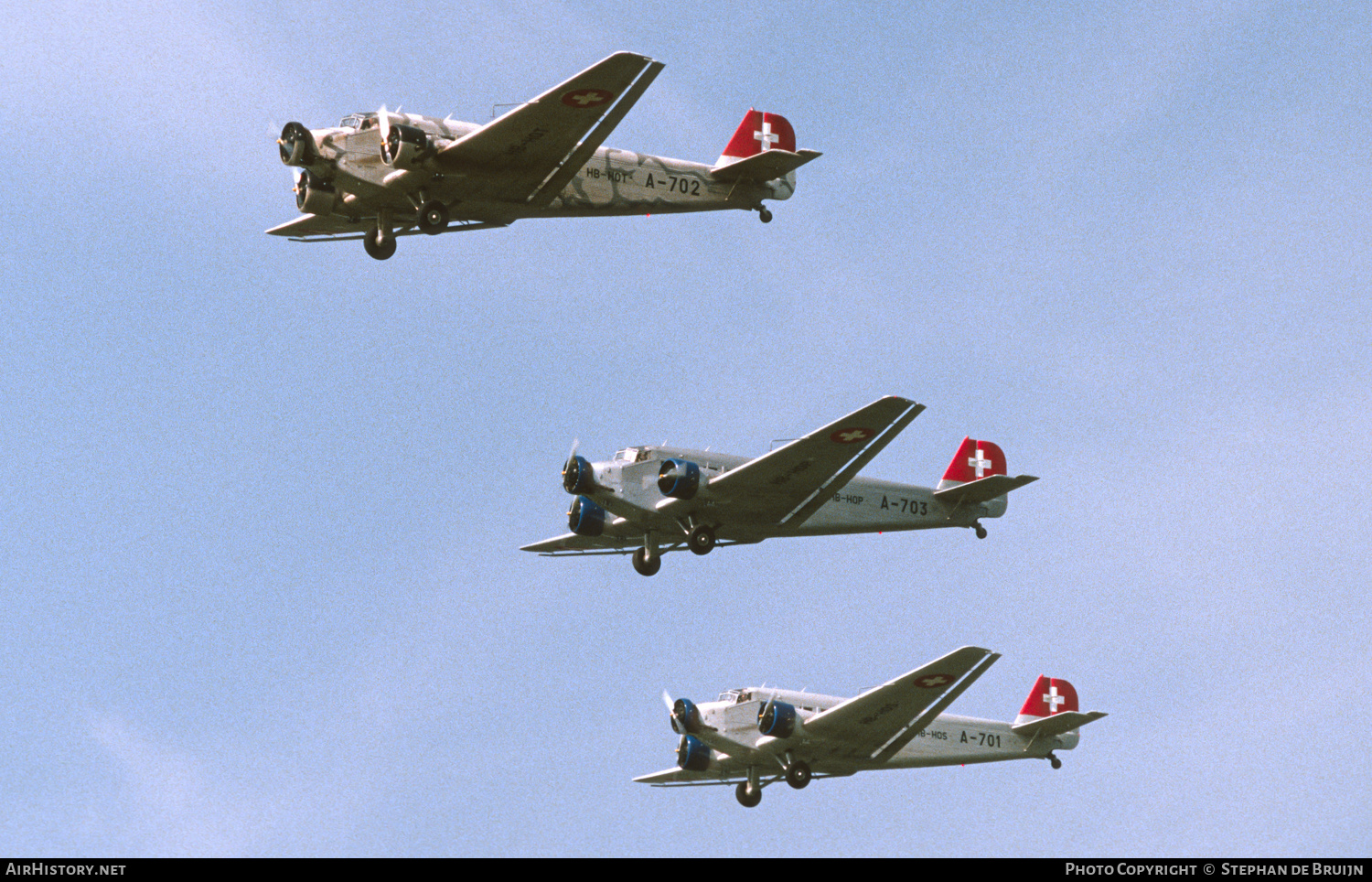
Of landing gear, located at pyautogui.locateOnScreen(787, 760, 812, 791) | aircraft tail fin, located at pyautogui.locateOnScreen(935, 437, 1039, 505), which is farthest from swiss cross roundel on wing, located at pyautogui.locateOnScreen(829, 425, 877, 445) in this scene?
landing gear, located at pyautogui.locateOnScreen(787, 760, 812, 791)

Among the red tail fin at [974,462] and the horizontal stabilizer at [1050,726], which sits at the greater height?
the red tail fin at [974,462]

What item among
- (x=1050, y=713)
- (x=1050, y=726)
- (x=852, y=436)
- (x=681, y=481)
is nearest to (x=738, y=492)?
(x=681, y=481)

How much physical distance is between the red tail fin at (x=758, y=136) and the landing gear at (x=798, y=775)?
55.2ft

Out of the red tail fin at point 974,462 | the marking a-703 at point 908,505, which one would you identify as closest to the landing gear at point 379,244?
the marking a-703 at point 908,505

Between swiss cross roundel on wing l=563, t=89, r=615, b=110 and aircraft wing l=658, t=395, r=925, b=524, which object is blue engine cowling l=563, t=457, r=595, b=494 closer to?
aircraft wing l=658, t=395, r=925, b=524

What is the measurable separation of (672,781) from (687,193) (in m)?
18.9

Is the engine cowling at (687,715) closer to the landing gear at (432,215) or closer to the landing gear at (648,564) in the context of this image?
the landing gear at (648,564)

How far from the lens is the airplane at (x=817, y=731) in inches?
1922

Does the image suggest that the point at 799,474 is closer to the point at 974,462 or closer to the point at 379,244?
the point at 379,244

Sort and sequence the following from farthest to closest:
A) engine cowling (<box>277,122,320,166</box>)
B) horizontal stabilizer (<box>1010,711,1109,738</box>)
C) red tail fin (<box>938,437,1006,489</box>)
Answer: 1. horizontal stabilizer (<box>1010,711,1109,738</box>)
2. red tail fin (<box>938,437,1006,489</box>)
3. engine cowling (<box>277,122,320,166</box>)

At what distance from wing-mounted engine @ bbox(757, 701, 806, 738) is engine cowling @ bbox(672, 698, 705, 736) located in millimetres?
2100

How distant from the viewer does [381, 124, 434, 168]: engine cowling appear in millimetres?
39906

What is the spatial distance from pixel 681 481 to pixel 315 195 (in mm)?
10972
